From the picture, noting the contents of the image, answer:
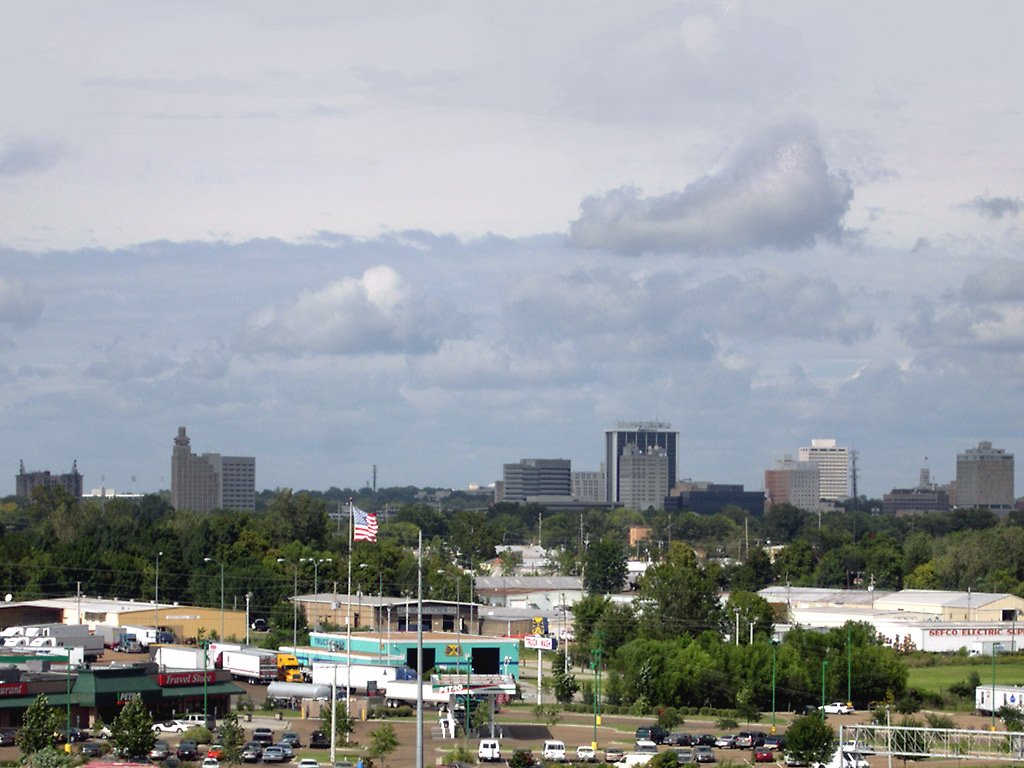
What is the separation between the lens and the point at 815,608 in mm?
157625

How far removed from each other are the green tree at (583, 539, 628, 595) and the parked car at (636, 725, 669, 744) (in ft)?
361

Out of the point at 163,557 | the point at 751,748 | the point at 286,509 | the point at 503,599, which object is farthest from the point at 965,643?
the point at 286,509

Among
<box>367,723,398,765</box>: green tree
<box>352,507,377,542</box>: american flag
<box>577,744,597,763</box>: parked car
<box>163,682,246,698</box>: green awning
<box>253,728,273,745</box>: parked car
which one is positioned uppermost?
<box>352,507,377,542</box>: american flag

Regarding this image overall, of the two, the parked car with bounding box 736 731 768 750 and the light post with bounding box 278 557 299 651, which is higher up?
the light post with bounding box 278 557 299 651

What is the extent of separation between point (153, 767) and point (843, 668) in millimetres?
Answer: 51614

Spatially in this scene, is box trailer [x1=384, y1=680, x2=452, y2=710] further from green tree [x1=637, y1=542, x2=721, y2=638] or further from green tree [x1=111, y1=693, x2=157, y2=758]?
green tree [x1=637, y1=542, x2=721, y2=638]

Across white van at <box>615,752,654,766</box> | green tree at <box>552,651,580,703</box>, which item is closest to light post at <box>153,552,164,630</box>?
green tree at <box>552,651,580,703</box>

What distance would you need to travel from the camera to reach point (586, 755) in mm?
74000

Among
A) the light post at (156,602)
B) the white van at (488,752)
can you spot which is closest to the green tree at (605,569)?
the light post at (156,602)

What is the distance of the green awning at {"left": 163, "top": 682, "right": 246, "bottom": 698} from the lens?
88562 millimetres

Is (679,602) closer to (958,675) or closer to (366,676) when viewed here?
(958,675)

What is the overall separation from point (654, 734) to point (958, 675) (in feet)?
151

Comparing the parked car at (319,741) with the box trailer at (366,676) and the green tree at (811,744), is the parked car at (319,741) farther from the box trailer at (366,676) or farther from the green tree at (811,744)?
the green tree at (811,744)

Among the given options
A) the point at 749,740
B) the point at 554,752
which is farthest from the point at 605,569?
the point at 554,752
